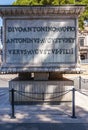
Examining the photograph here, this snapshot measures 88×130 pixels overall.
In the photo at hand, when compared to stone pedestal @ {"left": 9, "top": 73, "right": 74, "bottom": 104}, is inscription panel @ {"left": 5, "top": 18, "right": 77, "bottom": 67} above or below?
above

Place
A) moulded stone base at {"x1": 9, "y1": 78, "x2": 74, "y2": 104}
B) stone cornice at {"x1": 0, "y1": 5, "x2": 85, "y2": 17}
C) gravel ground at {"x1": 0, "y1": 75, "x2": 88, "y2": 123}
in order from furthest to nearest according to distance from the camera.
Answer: moulded stone base at {"x1": 9, "y1": 78, "x2": 74, "y2": 104}, stone cornice at {"x1": 0, "y1": 5, "x2": 85, "y2": 17}, gravel ground at {"x1": 0, "y1": 75, "x2": 88, "y2": 123}

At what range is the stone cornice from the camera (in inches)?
555

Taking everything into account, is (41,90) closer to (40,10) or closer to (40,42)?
(40,42)

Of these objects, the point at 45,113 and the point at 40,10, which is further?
the point at 40,10

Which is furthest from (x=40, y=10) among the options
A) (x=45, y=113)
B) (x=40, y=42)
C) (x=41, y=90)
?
(x=45, y=113)

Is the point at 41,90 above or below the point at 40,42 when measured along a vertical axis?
below

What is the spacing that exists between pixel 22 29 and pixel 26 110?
3.06 meters

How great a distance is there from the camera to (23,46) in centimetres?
1435

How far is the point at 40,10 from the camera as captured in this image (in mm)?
14219

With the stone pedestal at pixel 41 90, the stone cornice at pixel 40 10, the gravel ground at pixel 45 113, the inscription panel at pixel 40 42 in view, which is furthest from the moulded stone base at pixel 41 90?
the stone cornice at pixel 40 10

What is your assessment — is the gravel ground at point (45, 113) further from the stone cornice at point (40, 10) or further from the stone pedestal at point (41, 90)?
the stone cornice at point (40, 10)

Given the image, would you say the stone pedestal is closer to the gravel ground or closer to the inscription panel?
the gravel ground

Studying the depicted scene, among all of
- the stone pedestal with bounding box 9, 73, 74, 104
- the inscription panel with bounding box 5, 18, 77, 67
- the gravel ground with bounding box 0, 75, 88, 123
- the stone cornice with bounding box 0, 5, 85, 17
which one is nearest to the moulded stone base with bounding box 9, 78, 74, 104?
the stone pedestal with bounding box 9, 73, 74, 104

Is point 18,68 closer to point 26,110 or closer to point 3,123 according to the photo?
point 26,110
